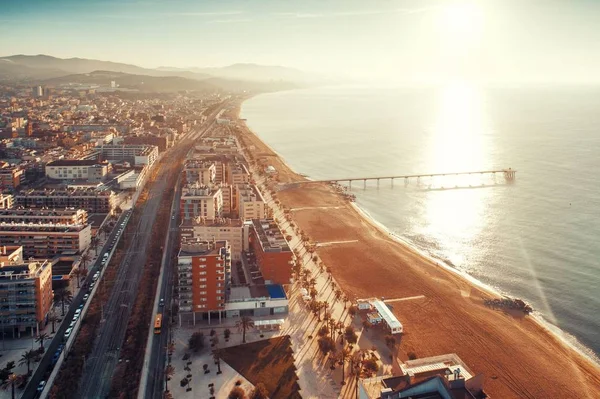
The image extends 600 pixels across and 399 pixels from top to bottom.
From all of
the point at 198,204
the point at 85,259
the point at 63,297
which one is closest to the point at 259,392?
the point at 63,297

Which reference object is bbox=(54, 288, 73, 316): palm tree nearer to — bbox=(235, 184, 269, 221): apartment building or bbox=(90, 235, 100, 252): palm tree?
bbox=(90, 235, 100, 252): palm tree

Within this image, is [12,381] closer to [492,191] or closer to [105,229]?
[105,229]

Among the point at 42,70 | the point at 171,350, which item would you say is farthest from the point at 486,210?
the point at 42,70

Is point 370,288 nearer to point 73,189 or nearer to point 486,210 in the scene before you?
point 486,210

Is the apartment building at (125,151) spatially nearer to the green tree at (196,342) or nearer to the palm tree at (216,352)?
the green tree at (196,342)

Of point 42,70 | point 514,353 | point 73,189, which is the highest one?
point 42,70
